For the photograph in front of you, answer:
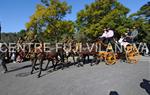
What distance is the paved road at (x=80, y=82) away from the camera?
36.9 ft

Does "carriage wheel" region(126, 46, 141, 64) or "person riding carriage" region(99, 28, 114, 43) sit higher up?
"person riding carriage" region(99, 28, 114, 43)

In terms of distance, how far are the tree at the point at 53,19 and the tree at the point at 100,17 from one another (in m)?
4.65

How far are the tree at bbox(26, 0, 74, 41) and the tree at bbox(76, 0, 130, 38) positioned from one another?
15.3 feet

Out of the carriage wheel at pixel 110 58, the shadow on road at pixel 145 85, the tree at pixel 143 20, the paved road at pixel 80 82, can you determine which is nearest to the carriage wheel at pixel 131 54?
the carriage wheel at pixel 110 58

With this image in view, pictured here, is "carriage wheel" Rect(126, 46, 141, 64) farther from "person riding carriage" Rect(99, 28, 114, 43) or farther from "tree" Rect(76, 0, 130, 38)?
"tree" Rect(76, 0, 130, 38)

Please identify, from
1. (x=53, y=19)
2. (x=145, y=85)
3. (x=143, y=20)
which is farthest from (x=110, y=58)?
(x=143, y=20)

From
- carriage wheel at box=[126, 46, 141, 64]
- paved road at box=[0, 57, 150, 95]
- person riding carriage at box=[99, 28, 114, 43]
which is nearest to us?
paved road at box=[0, 57, 150, 95]

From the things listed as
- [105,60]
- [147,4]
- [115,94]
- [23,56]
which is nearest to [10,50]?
[23,56]

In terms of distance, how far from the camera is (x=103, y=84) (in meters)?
12.3

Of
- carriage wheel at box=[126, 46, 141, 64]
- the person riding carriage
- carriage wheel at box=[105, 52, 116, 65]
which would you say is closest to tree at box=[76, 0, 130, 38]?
carriage wheel at box=[126, 46, 141, 64]

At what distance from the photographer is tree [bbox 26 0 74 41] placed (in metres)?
44.8

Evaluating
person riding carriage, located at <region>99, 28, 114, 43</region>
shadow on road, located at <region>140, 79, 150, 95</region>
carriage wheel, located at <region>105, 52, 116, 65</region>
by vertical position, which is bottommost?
shadow on road, located at <region>140, 79, 150, 95</region>

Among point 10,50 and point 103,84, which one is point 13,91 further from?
point 10,50

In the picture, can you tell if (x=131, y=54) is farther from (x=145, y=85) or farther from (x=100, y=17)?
(x=100, y=17)
